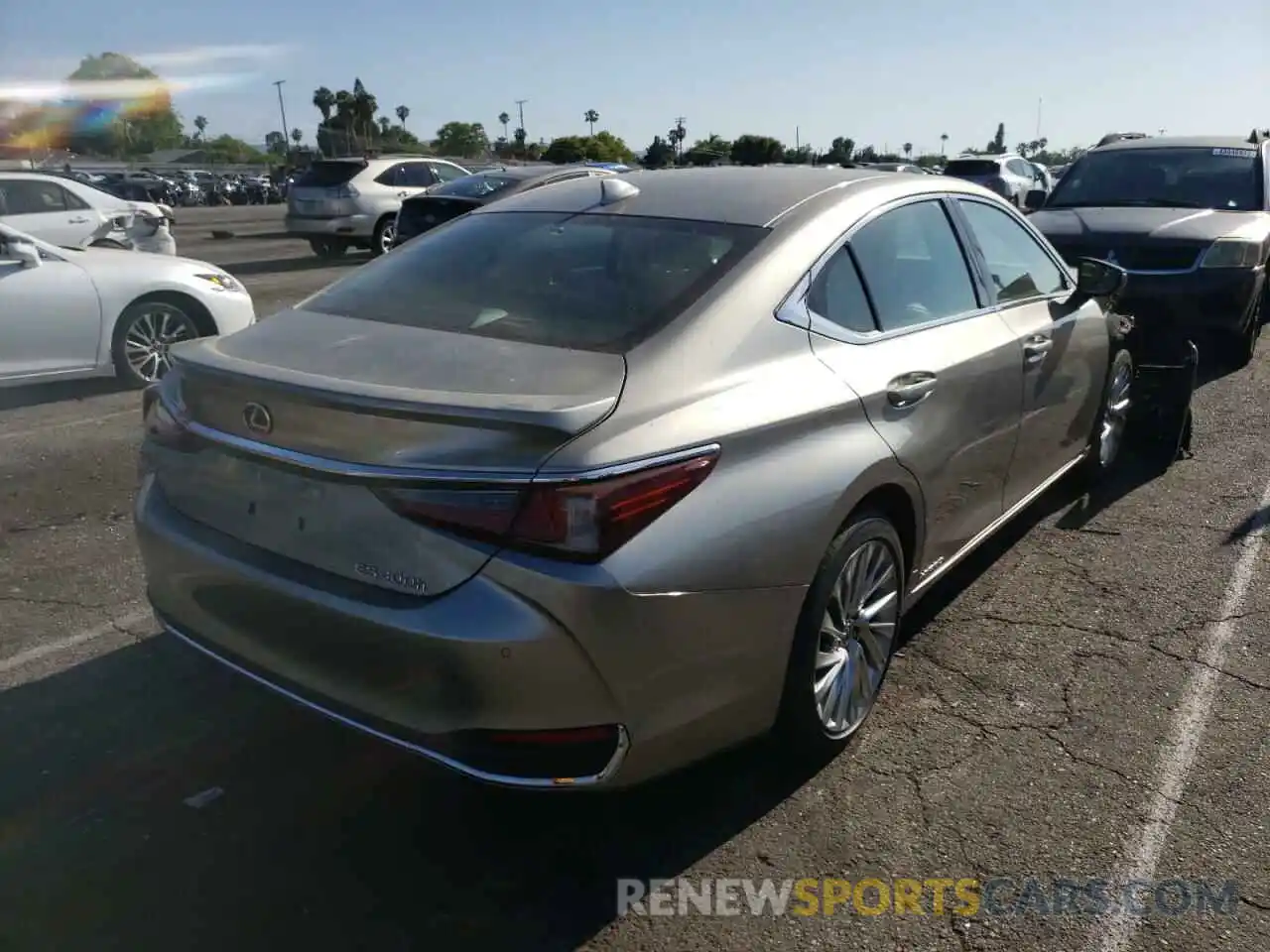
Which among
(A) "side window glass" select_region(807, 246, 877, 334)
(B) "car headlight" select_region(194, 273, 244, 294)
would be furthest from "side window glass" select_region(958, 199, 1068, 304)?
(B) "car headlight" select_region(194, 273, 244, 294)

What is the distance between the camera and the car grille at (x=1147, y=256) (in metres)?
8.03

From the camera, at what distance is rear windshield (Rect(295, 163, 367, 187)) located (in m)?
18.9

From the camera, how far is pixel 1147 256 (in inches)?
320

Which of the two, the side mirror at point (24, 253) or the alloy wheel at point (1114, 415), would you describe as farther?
the side mirror at point (24, 253)

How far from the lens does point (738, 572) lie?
8.68 feet

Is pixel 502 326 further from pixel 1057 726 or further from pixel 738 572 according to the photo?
pixel 1057 726

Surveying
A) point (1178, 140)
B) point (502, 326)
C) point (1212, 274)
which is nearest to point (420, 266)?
point (502, 326)

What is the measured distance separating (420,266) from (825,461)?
154 centimetres

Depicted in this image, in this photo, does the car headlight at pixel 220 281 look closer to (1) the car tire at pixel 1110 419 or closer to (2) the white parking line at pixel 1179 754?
(1) the car tire at pixel 1110 419

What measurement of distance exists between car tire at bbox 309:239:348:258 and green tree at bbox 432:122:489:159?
294 ft

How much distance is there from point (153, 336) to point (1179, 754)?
7.44 meters

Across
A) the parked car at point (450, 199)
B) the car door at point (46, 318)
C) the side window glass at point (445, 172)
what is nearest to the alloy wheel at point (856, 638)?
the car door at point (46, 318)

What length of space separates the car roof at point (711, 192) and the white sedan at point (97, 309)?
197 inches

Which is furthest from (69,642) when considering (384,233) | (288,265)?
(384,233)
